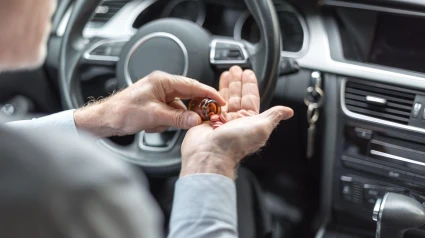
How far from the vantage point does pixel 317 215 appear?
1.69m

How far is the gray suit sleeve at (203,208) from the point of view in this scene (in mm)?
828

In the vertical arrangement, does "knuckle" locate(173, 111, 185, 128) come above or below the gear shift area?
above

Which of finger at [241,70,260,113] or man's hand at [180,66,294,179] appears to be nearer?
man's hand at [180,66,294,179]

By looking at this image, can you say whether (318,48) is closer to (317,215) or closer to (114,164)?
(317,215)

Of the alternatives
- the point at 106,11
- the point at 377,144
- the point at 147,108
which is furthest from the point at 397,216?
the point at 106,11

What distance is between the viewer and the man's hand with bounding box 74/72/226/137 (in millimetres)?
1168

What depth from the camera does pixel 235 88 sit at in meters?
1.24

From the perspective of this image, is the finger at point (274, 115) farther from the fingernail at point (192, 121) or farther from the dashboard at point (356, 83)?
the dashboard at point (356, 83)

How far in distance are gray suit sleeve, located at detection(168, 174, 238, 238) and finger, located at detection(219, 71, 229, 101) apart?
35 cm

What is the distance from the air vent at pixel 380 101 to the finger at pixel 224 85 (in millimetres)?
337

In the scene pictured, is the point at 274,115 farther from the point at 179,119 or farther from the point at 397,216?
the point at 397,216

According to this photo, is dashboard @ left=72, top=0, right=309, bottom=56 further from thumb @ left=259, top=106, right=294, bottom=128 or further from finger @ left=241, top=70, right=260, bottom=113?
thumb @ left=259, top=106, right=294, bottom=128

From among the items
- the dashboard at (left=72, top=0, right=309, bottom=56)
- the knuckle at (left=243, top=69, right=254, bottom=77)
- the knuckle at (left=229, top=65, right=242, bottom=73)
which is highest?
the knuckle at (left=243, top=69, right=254, bottom=77)

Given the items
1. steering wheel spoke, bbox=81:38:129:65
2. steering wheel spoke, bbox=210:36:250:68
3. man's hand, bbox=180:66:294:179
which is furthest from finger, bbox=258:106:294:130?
steering wheel spoke, bbox=81:38:129:65
